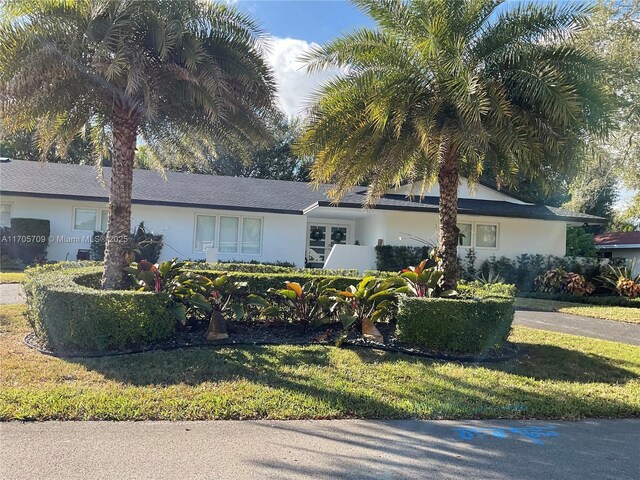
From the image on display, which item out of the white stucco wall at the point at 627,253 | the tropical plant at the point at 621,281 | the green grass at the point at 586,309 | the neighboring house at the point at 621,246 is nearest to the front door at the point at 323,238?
the green grass at the point at 586,309

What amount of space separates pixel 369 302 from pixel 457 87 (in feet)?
13.0

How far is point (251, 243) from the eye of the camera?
19.5 metres

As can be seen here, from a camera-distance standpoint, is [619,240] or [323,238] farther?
[619,240]

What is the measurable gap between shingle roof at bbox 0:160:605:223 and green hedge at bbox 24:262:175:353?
1041 centimetres

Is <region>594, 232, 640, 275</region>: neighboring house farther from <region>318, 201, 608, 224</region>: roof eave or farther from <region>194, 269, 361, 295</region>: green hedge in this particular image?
<region>194, 269, 361, 295</region>: green hedge

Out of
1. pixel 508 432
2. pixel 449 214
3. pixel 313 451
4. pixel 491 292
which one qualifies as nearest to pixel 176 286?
pixel 313 451

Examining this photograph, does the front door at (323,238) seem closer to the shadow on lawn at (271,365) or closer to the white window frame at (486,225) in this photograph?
the white window frame at (486,225)

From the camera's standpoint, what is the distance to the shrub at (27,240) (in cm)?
1741

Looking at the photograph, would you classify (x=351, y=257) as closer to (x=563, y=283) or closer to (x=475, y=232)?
(x=475, y=232)

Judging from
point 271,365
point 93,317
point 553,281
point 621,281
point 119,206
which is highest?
point 119,206

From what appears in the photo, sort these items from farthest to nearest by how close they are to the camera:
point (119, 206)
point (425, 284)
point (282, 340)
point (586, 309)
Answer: point (586, 309), point (119, 206), point (425, 284), point (282, 340)

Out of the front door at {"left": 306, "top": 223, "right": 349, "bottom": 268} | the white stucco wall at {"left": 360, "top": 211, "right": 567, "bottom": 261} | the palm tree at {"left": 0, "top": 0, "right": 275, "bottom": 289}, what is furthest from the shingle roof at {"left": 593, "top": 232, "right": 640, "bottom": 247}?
the palm tree at {"left": 0, "top": 0, "right": 275, "bottom": 289}

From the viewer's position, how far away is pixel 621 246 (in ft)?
86.7

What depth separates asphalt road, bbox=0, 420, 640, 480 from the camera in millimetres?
3670
